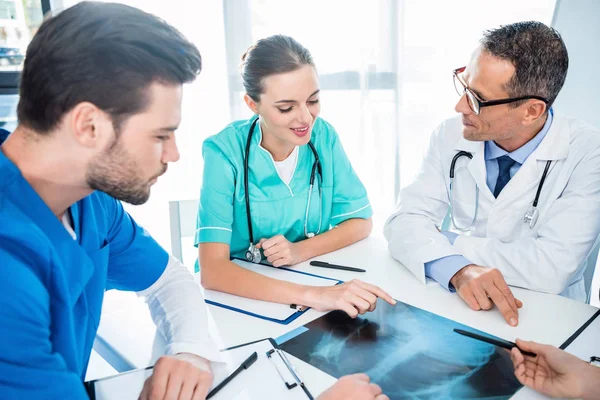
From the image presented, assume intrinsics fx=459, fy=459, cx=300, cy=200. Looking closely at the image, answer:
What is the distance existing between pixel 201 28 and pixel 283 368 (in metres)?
1.80

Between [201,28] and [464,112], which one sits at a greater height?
[201,28]

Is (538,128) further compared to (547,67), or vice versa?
(538,128)

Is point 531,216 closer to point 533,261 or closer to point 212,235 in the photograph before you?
point 533,261

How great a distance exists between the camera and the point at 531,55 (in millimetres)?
1192

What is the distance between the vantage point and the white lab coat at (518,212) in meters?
1.13

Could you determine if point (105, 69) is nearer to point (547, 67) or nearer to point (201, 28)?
point (547, 67)

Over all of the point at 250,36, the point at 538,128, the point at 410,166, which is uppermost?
the point at 250,36

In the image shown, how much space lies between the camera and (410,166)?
8.71 feet

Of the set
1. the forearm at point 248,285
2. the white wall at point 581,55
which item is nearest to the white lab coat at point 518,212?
the forearm at point 248,285

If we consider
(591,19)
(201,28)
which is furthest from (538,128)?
(201,28)

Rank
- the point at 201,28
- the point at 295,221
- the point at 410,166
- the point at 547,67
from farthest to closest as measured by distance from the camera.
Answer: the point at 410,166, the point at 201,28, the point at 295,221, the point at 547,67

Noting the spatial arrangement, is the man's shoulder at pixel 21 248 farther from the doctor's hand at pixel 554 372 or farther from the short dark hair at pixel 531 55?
the short dark hair at pixel 531 55

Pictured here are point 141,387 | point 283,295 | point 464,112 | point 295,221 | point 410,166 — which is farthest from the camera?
point 410,166

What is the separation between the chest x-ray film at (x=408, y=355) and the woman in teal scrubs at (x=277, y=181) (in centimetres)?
29
